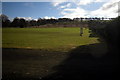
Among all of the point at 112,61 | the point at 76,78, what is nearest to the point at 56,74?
the point at 76,78

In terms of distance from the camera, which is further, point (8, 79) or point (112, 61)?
point (112, 61)

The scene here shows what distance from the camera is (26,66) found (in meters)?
7.93

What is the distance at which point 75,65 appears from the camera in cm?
811

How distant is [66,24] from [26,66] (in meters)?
81.1

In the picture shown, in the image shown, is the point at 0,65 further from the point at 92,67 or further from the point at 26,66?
the point at 92,67

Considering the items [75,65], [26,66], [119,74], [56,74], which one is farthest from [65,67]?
[119,74]

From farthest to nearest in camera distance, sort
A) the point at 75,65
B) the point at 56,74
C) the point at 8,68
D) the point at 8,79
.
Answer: the point at 75,65 → the point at 8,68 → the point at 56,74 → the point at 8,79

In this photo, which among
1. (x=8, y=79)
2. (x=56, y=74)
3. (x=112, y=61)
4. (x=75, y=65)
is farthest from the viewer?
(x=112, y=61)

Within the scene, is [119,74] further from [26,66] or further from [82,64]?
[26,66]

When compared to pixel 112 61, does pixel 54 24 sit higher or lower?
higher

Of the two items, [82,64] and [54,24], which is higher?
[54,24]

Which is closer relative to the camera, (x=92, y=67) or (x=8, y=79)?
(x=8, y=79)

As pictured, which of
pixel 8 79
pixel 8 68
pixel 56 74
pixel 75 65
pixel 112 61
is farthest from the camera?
pixel 112 61

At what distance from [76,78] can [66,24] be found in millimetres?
82718
